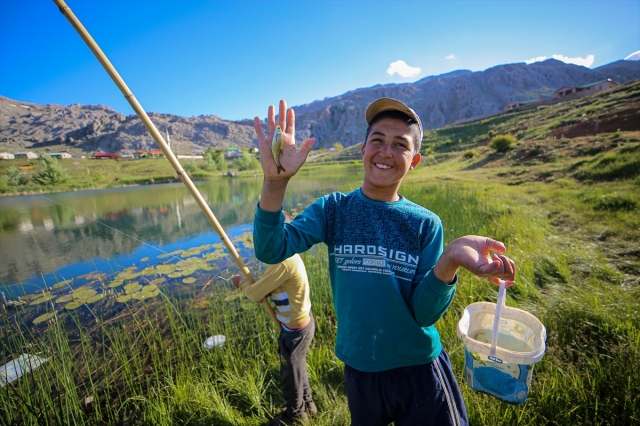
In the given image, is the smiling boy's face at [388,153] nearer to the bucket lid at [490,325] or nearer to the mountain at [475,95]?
the bucket lid at [490,325]

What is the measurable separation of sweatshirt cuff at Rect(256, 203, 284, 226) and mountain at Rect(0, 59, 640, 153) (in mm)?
128945

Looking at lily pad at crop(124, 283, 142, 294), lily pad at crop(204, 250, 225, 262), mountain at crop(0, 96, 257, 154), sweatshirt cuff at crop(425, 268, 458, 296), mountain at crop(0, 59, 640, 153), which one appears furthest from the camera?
mountain at crop(0, 59, 640, 153)

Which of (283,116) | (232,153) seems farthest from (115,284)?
(232,153)

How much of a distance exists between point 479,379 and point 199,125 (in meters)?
185

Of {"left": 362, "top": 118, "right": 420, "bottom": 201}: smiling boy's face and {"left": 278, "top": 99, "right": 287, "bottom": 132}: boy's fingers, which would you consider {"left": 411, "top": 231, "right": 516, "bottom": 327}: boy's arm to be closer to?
{"left": 362, "top": 118, "right": 420, "bottom": 201}: smiling boy's face

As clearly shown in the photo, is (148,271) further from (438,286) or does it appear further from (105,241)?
(438,286)

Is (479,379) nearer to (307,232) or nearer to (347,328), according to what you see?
(347,328)

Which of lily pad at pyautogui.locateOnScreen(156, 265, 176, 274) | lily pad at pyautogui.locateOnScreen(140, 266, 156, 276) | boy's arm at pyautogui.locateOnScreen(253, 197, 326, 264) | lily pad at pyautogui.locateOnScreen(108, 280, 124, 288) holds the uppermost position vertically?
boy's arm at pyautogui.locateOnScreen(253, 197, 326, 264)

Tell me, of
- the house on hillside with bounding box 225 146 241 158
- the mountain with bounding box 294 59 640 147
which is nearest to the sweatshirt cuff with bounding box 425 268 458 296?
the house on hillside with bounding box 225 146 241 158

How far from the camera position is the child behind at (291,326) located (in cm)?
220

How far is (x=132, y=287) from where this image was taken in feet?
18.2

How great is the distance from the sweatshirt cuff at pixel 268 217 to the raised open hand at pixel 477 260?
696 millimetres

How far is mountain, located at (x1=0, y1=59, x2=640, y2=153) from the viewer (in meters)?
121

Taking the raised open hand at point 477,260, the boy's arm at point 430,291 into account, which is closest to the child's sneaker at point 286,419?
the boy's arm at point 430,291
